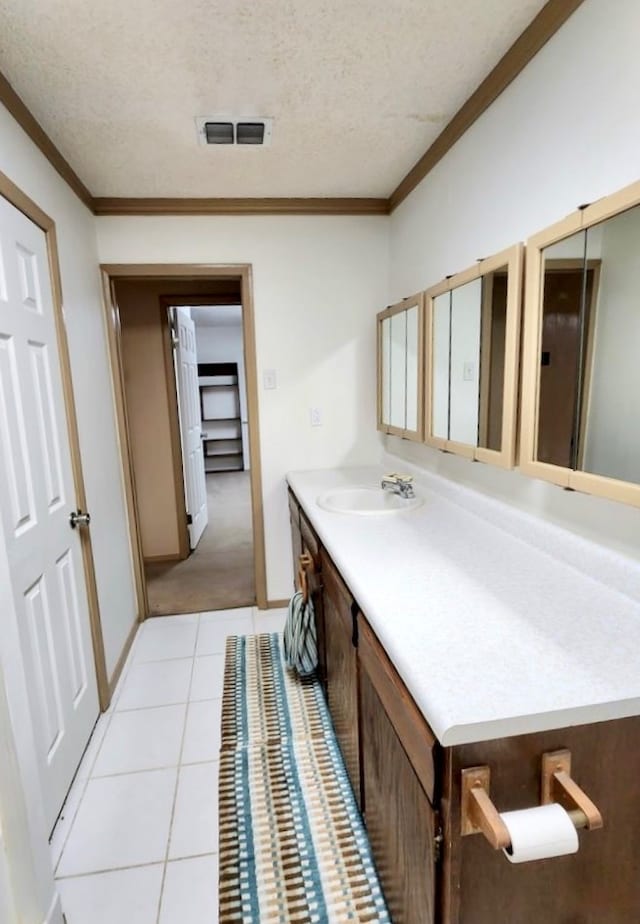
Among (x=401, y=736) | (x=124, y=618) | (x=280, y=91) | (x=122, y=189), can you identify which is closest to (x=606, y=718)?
(x=401, y=736)

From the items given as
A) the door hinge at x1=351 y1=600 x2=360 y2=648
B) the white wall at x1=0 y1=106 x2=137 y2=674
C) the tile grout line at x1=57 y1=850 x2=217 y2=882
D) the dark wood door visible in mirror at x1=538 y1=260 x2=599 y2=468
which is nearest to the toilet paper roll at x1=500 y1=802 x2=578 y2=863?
the door hinge at x1=351 y1=600 x2=360 y2=648

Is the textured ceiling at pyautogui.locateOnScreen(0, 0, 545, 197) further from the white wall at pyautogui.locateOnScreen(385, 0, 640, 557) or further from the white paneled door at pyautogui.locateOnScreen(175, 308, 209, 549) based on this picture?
the white paneled door at pyautogui.locateOnScreen(175, 308, 209, 549)

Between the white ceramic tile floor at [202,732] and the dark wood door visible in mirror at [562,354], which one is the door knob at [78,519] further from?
the dark wood door visible in mirror at [562,354]

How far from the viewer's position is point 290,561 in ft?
9.43

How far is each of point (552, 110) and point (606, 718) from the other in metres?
1.45

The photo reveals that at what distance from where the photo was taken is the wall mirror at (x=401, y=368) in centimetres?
203

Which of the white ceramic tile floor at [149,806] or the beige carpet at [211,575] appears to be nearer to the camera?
the white ceramic tile floor at [149,806]

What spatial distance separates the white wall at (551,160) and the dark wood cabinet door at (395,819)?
2.30ft

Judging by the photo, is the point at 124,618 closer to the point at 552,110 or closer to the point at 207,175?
the point at 207,175

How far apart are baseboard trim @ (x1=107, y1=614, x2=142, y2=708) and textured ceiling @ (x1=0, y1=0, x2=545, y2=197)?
2.23m

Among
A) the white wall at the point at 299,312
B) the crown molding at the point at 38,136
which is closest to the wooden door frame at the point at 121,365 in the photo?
the white wall at the point at 299,312

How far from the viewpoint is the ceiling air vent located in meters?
1.72

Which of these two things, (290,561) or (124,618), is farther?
(290,561)

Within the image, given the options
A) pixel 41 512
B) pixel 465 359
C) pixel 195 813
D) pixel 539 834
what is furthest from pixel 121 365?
pixel 539 834
